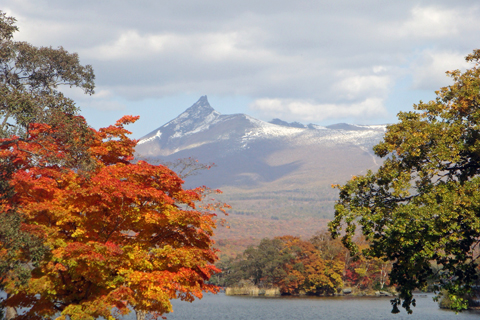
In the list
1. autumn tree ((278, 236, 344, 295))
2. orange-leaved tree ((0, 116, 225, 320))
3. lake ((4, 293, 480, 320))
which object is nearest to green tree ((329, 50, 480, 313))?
orange-leaved tree ((0, 116, 225, 320))

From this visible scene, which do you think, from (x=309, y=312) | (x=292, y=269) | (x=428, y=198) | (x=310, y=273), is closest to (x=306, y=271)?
(x=310, y=273)

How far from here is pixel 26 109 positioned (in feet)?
66.7

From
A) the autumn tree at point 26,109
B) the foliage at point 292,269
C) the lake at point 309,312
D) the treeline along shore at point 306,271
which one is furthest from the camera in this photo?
the treeline along shore at point 306,271

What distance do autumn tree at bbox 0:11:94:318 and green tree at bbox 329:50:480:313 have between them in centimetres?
1412

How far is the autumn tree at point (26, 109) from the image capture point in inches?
737

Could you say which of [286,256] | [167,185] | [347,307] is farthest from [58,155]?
[286,256]

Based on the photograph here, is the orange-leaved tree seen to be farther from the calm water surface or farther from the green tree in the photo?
the calm water surface

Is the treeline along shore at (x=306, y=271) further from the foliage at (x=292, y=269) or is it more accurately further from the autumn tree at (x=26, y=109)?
the autumn tree at (x=26, y=109)

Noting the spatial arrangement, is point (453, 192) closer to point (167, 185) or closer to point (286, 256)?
point (167, 185)

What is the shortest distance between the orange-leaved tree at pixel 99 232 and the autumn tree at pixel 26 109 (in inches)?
20.4

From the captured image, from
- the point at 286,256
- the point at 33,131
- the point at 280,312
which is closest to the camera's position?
the point at 33,131

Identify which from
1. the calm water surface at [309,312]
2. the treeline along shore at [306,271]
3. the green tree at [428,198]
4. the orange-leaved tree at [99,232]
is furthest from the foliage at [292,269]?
the orange-leaved tree at [99,232]

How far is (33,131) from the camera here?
22.5m

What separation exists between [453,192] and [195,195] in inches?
493
